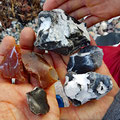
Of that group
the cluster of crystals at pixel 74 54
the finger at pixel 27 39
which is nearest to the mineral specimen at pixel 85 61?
the cluster of crystals at pixel 74 54

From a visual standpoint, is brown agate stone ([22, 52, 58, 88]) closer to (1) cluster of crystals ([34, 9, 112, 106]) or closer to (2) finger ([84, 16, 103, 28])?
(1) cluster of crystals ([34, 9, 112, 106])

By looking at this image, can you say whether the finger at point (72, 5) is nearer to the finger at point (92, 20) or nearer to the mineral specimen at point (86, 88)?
the finger at point (92, 20)

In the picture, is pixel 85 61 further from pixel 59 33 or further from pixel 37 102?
pixel 37 102

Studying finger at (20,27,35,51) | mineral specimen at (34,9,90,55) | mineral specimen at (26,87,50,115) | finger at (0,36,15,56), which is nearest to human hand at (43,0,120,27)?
mineral specimen at (34,9,90,55)

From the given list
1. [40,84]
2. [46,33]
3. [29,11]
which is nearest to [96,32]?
[29,11]

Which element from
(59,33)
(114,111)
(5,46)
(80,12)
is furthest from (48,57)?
(114,111)
